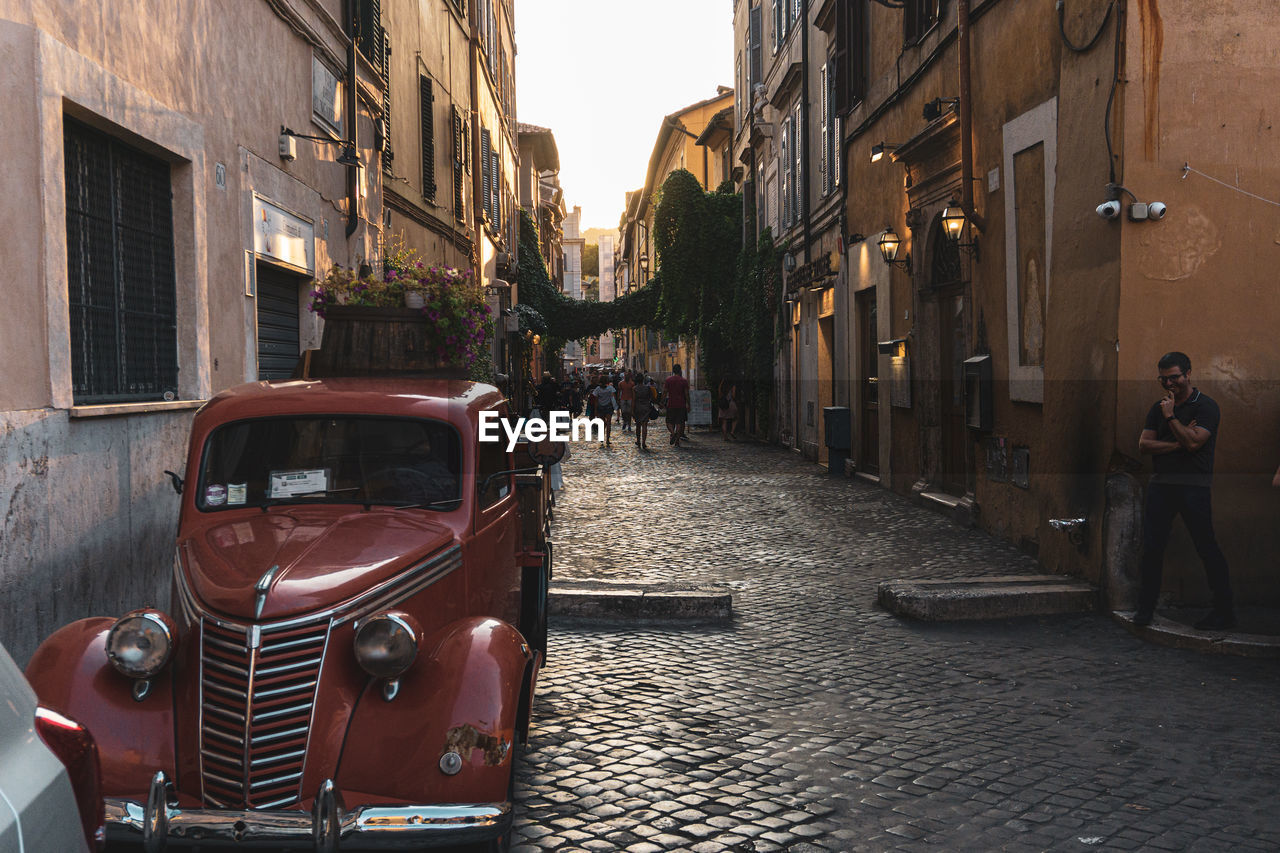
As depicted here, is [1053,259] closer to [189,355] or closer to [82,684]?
[189,355]

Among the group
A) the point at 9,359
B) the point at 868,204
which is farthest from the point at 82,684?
the point at 868,204

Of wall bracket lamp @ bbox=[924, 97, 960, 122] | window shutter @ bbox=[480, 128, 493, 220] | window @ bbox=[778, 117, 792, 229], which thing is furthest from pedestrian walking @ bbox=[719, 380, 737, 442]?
wall bracket lamp @ bbox=[924, 97, 960, 122]

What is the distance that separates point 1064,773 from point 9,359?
5074 mm

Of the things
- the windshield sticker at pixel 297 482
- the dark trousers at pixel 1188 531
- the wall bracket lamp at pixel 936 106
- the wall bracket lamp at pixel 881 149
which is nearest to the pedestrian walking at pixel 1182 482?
the dark trousers at pixel 1188 531

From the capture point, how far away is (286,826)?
113 inches

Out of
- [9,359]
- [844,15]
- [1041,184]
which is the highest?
[844,15]

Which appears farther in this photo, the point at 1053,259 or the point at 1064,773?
the point at 1053,259

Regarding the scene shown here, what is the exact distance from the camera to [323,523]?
378 cm

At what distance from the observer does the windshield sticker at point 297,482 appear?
3.99 meters

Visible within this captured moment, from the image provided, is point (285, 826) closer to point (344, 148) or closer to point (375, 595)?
point (375, 595)

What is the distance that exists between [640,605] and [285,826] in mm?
4213

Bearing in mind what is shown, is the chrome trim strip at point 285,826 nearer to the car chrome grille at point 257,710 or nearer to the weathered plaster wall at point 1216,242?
the car chrome grille at point 257,710

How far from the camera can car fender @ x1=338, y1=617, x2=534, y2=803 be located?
10.1 ft

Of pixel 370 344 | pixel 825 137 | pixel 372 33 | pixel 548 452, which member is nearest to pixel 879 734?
pixel 548 452
